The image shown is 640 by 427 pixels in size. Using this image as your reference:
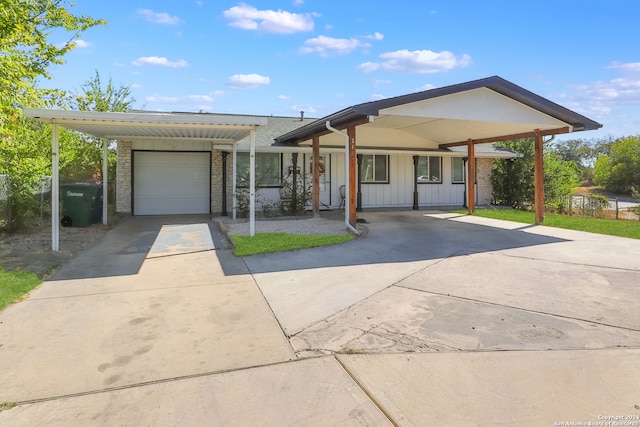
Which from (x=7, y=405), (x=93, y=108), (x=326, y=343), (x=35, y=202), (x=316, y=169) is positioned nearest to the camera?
(x=7, y=405)

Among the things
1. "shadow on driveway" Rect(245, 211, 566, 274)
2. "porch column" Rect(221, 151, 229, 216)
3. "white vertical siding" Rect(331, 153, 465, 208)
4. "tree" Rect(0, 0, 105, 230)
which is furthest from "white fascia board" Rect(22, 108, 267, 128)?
"white vertical siding" Rect(331, 153, 465, 208)

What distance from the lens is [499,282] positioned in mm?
5395

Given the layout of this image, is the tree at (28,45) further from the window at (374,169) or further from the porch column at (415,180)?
the porch column at (415,180)

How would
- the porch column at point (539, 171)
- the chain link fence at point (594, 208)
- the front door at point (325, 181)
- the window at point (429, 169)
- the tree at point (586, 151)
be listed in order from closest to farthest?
1. the porch column at point (539, 171)
2. the front door at point (325, 181)
3. the chain link fence at point (594, 208)
4. the window at point (429, 169)
5. the tree at point (586, 151)

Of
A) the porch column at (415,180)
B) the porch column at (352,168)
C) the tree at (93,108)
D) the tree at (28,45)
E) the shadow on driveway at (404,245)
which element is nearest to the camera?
the shadow on driveway at (404,245)

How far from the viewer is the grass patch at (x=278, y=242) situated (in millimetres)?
7266

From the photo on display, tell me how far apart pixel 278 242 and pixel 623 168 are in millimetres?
40906

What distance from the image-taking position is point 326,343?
343cm

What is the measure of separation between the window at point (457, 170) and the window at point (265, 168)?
755 centimetres

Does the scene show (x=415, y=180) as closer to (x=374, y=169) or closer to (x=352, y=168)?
(x=374, y=169)

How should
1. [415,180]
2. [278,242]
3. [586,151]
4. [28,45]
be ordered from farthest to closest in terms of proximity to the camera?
1. [586,151]
2. [415,180]
3. [28,45]
4. [278,242]

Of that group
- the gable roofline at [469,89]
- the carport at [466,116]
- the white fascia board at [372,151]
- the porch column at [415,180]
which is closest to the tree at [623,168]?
the white fascia board at [372,151]

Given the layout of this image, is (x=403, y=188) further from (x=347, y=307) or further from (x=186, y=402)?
(x=186, y=402)

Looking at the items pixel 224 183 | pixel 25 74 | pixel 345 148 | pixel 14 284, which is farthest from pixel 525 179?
pixel 14 284
